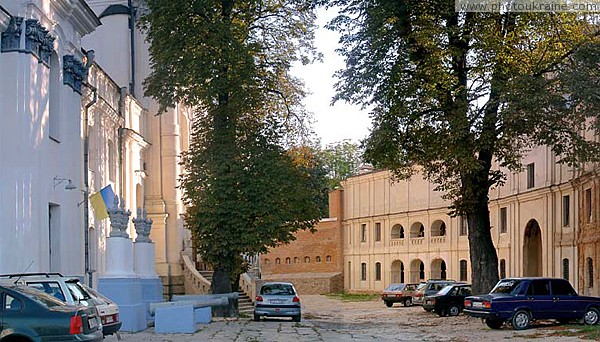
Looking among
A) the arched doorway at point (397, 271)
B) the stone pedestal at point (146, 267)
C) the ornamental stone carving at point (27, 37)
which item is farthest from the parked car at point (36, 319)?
the arched doorway at point (397, 271)

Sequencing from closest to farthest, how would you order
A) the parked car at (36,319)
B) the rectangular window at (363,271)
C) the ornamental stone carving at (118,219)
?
the parked car at (36,319) < the ornamental stone carving at (118,219) < the rectangular window at (363,271)

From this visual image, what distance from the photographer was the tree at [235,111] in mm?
31531

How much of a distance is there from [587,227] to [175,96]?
19.6 metres

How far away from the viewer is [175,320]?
2462 centimetres

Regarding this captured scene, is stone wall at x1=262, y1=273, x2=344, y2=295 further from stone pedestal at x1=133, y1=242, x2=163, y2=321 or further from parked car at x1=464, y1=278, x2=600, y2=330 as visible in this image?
parked car at x1=464, y1=278, x2=600, y2=330

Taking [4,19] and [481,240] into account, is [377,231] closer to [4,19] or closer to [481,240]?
[481,240]

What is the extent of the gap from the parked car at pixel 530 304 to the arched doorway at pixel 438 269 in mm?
35318

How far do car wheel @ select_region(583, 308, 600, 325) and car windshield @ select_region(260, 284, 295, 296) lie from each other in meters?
10.7

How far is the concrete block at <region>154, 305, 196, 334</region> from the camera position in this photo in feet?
80.5

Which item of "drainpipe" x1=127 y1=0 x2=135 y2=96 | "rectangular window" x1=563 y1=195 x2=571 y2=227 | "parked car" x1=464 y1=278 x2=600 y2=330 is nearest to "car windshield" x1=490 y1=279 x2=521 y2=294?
"parked car" x1=464 y1=278 x2=600 y2=330

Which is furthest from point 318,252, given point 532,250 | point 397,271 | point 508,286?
point 508,286

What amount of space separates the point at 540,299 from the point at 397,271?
4075 cm

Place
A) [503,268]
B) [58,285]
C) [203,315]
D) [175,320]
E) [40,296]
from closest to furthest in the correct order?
[40,296]
[58,285]
[175,320]
[203,315]
[503,268]

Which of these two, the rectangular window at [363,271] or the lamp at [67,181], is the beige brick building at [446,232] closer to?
the rectangular window at [363,271]
